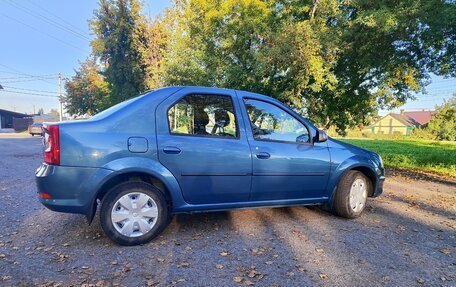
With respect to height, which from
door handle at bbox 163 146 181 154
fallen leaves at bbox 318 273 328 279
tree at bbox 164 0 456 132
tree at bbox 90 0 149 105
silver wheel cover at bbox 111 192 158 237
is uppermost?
tree at bbox 90 0 149 105

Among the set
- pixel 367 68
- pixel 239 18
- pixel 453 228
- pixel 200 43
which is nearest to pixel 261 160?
pixel 453 228

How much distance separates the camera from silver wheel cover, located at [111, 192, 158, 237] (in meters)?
3.33

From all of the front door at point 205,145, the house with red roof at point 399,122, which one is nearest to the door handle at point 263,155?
the front door at point 205,145

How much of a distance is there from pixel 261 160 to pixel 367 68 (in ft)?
21.8

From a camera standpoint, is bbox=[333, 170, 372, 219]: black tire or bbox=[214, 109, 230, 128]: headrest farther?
bbox=[333, 170, 372, 219]: black tire

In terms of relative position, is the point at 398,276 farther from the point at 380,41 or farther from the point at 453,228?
the point at 380,41

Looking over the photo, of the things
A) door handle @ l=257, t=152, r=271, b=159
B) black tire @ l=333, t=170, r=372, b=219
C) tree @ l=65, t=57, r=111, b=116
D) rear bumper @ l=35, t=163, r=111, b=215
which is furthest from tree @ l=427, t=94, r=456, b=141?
tree @ l=65, t=57, r=111, b=116

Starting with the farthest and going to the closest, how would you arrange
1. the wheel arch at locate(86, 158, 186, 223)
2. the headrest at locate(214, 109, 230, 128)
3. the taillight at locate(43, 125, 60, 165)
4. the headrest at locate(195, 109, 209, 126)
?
the headrest at locate(214, 109, 230, 128)
the headrest at locate(195, 109, 209, 126)
the wheel arch at locate(86, 158, 186, 223)
the taillight at locate(43, 125, 60, 165)

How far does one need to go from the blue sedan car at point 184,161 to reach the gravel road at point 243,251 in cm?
37

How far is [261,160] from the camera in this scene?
3803mm

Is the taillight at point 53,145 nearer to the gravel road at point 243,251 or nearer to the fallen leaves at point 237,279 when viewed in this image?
the gravel road at point 243,251

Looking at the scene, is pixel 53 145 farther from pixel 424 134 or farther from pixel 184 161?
pixel 424 134

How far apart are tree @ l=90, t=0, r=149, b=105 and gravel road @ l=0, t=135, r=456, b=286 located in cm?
1972

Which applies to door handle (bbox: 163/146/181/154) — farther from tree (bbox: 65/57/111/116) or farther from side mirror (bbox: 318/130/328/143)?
tree (bbox: 65/57/111/116)
